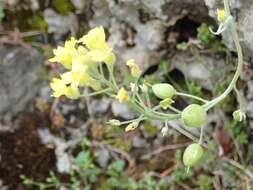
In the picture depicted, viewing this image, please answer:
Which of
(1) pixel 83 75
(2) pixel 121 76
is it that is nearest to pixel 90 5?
(2) pixel 121 76

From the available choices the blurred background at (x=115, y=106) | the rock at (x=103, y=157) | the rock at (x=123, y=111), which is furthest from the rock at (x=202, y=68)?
the rock at (x=103, y=157)

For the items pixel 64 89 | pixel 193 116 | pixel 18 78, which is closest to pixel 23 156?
pixel 18 78

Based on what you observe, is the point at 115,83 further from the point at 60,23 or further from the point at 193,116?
the point at 60,23

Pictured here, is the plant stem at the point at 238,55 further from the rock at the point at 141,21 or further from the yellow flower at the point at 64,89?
the rock at the point at 141,21

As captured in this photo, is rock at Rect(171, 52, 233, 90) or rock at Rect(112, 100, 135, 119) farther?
rock at Rect(112, 100, 135, 119)

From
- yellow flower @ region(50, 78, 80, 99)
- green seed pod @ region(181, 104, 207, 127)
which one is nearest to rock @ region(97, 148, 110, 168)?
yellow flower @ region(50, 78, 80, 99)

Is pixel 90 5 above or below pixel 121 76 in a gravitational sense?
above

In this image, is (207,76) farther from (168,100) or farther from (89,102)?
(168,100)

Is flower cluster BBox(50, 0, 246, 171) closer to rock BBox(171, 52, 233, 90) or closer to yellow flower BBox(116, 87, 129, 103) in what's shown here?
yellow flower BBox(116, 87, 129, 103)
